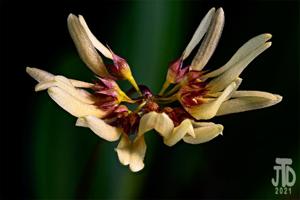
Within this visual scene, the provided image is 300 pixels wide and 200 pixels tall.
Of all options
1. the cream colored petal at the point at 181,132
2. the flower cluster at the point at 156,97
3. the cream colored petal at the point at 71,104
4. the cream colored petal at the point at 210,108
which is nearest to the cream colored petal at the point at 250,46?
the flower cluster at the point at 156,97

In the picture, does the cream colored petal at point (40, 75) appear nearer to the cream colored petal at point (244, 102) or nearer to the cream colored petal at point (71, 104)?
the cream colored petal at point (71, 104)

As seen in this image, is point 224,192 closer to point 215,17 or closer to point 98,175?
point 98,175

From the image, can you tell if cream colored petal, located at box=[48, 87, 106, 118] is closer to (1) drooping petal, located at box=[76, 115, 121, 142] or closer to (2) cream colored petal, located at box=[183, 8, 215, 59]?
(1) drooping petal, located at box=[76, 115, 121, 142]

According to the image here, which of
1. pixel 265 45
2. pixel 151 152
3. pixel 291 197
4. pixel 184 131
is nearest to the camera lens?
pixel 184 131

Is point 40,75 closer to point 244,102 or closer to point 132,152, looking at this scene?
point 132,152

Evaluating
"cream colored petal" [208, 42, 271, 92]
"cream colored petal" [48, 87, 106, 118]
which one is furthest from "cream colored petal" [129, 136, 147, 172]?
"cream colored petal" [208, 42, 271, 92]

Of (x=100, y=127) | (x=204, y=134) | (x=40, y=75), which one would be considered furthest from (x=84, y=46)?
(x=204, y=134)

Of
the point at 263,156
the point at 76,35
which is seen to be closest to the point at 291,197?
the point at 263,156
